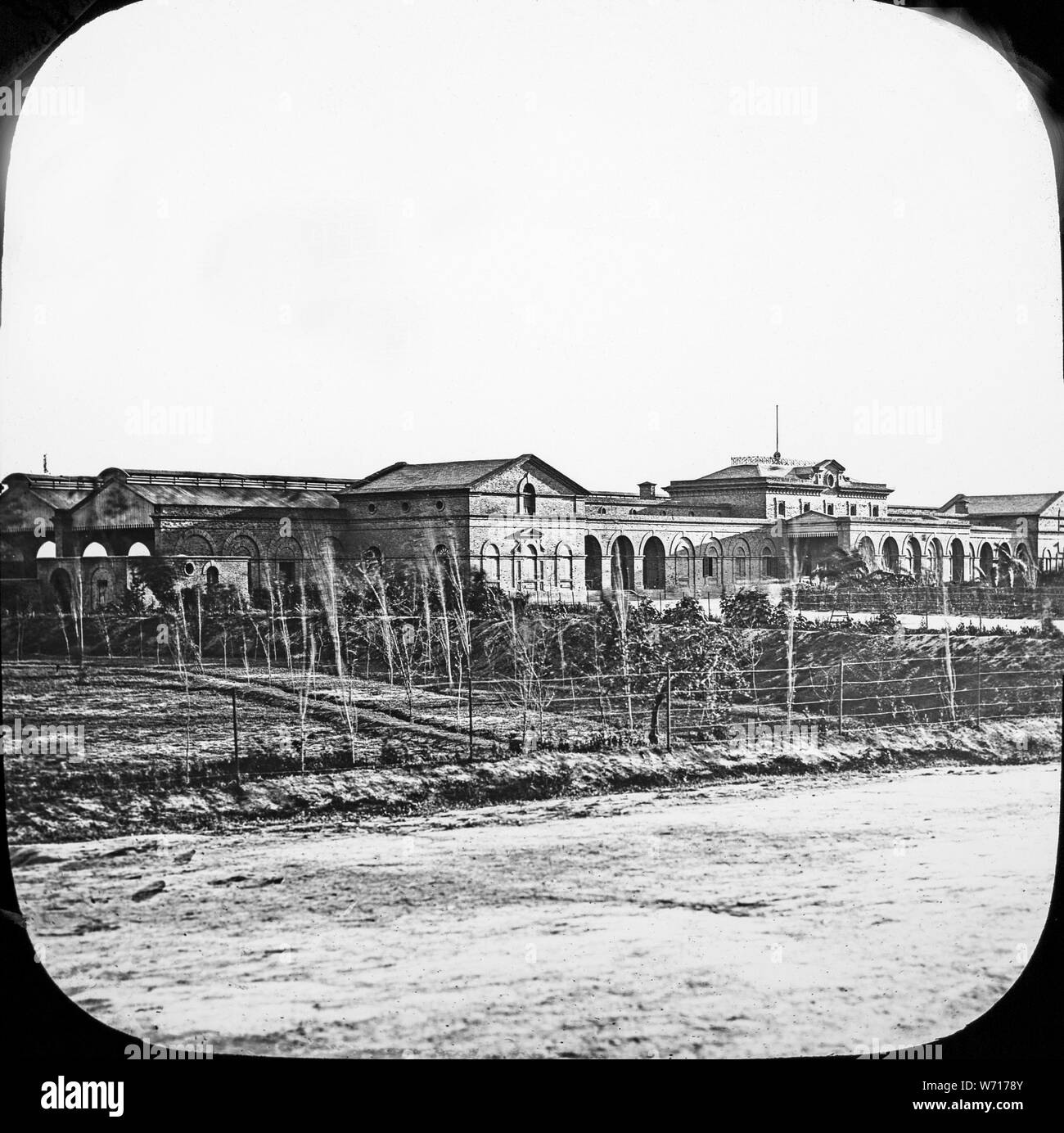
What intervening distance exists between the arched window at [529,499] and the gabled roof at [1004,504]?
1669 millimetres

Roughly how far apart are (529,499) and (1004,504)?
189cm

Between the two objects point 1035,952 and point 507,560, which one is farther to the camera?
point 507,560

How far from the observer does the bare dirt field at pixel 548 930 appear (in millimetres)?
4086

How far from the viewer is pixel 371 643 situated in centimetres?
473

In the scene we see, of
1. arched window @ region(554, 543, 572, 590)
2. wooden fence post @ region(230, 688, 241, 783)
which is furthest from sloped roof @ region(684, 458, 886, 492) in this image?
wooden fence post @ region(230, 688, 241, 783)

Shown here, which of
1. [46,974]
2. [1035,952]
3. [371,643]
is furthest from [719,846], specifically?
[46,974]

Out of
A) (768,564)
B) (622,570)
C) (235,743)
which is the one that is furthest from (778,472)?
(235,743)

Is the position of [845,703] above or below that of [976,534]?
below

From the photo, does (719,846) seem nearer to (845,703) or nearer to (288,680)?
(845,703)

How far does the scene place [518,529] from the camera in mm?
4754
